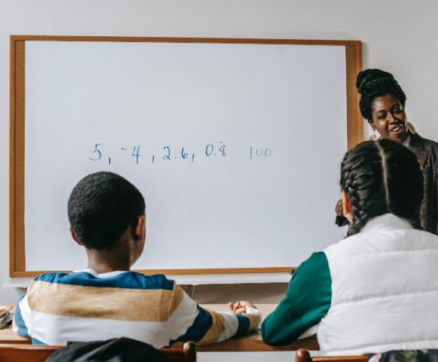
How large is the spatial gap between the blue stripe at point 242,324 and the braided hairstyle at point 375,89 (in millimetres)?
1126

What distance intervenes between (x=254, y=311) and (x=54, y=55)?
1.48 meters

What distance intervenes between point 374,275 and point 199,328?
421mm

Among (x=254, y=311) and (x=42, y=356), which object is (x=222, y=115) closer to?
(x=254, y=311)

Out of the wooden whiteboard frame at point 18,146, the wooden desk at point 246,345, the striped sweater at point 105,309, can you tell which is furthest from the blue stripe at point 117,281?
the wooden whiteboard frame at point 18,146

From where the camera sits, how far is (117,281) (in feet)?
3.34

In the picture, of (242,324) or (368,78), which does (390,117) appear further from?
(242,324)

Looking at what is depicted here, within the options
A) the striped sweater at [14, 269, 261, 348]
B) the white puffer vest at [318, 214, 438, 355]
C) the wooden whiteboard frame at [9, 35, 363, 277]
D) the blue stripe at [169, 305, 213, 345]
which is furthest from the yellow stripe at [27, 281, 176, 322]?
the wooden whiteboard frame at [9, 35, 363, 277]

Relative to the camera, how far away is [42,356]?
0.89 m

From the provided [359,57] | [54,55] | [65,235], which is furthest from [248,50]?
[65,235]

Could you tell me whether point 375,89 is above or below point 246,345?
above

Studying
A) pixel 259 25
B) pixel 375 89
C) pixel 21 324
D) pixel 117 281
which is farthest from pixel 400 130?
pixel 21 324

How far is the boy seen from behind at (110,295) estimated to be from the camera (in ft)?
3.22

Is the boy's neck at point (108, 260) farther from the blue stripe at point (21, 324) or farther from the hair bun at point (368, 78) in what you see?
the hair bun at point (368, 78)

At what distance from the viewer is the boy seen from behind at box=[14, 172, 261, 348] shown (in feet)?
3.22
